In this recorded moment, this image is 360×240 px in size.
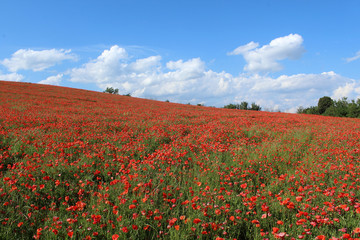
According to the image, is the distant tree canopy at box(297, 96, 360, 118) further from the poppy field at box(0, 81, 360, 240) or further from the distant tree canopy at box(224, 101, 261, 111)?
the poppy field at box(0, 81, 360, 240)

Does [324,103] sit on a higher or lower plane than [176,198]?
higher

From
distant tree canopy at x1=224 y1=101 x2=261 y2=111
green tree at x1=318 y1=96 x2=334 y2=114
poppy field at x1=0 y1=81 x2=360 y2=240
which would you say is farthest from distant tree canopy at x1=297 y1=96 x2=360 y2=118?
poppy field at x1=0 y1=81 x2=360 y2=240

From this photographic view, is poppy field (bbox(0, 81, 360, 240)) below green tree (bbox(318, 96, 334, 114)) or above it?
below

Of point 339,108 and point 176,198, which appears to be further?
point 339,108

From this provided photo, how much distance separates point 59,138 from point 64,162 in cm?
318

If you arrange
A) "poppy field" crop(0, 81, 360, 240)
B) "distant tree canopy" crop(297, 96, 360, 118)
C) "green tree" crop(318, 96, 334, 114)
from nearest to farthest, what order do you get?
"poppy field" crop(0, 81, 360, 240) → "distant tree canopy" crop(297, 96, 360, 118) → "green tree" crop(318, 96, 334, 114)

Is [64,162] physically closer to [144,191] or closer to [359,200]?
[144,191]

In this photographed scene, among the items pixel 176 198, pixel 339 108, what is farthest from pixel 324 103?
pixel 176 198

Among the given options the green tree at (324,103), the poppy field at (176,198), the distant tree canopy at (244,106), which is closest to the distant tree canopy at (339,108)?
the green tree at (324,103)

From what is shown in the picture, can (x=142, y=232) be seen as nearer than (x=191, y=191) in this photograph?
Yes

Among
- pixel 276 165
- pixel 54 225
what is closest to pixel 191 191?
pixel 54 225

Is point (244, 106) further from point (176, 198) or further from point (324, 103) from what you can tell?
point (176, 198)

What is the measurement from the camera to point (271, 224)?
10.1 feet

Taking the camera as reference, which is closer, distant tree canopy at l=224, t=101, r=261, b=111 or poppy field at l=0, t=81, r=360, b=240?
poppy field at l=0, t=81, r=360, b=240
